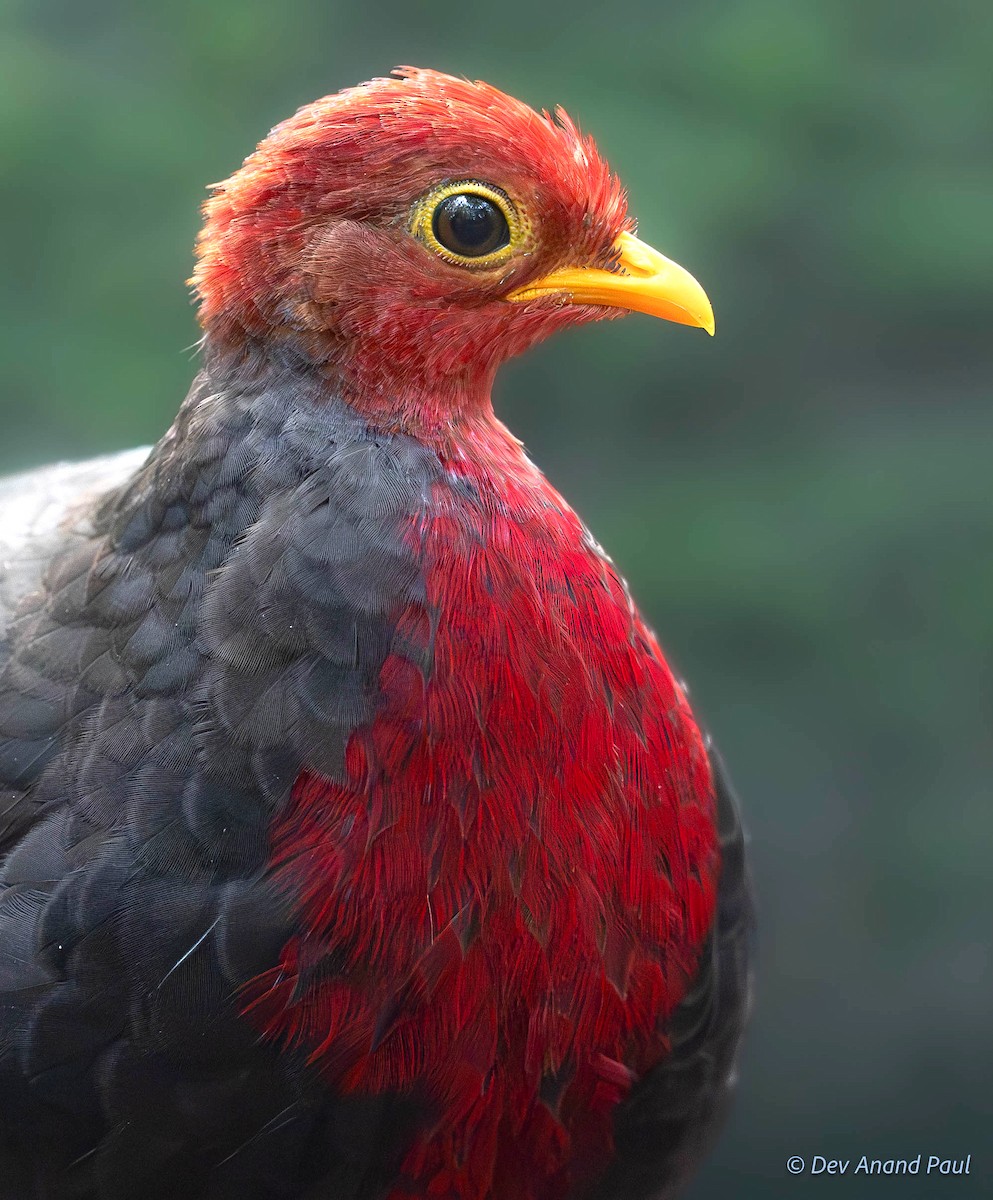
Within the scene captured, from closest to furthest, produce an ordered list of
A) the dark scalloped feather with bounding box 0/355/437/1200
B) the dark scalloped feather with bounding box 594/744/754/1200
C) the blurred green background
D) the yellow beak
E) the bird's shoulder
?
the dark scalloped feather with bounding box 0/355/437/1200 → the yellow beak → the dark scalloped feather with bounding box 594/744/754/1200 → the bird's shoulder → the blurred green background

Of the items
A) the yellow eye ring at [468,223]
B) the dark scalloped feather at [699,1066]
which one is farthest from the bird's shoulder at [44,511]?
the dark scalloped feather at [699,1066]

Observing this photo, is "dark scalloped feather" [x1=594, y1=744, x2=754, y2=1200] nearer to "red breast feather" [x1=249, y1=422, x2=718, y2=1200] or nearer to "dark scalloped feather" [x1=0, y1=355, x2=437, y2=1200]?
"red breast feather" [x1=249, y1=422, x2=718, y2=1200]

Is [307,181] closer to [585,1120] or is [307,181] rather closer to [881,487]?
[585,1120]

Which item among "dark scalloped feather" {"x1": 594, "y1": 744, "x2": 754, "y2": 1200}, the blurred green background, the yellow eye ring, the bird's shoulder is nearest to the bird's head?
the yellow eye ring

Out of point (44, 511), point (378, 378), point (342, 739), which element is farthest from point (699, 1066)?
point (44, 511)

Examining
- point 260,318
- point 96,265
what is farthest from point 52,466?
point 260,318

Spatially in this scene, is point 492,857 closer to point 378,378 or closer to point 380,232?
point 378,378

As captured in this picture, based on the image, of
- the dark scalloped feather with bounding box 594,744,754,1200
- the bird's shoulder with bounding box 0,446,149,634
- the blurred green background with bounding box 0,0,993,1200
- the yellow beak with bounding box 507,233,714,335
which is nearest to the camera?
the yellow beak with bounding box 507,233,714,335
